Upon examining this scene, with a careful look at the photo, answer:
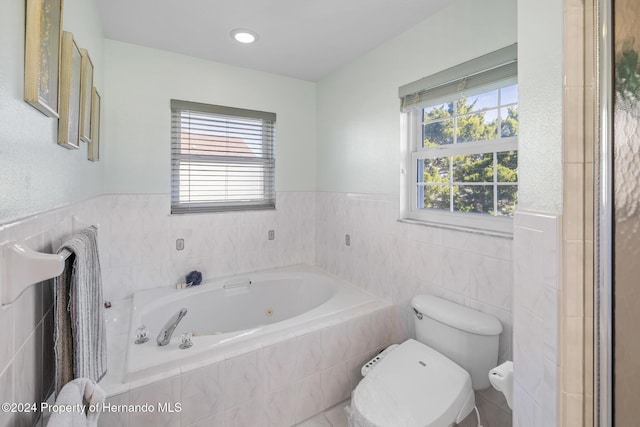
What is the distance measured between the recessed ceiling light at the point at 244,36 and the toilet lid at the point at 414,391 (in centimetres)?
230

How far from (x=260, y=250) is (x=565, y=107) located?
98.8 inches

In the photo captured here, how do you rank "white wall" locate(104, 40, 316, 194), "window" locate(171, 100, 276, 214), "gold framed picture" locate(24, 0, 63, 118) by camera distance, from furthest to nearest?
"window" locate(171, 100, 276, 214)
"white wall" locate(104, 40, 316, 194)
"gold framed picture" locate(24, 0, 63, 118)

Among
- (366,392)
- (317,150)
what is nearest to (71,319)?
(366,392)

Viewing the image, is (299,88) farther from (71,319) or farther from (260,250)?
(71,319)

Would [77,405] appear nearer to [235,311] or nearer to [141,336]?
[141,336]

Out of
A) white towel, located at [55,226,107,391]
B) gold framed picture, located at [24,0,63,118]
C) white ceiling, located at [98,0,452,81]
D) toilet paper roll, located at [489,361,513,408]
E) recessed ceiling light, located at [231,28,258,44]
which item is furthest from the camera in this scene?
recessed ceiling light, located at [231,28,258,44]

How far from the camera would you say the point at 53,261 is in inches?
26.9

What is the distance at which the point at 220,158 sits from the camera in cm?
270

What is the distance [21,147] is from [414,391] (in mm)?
1684

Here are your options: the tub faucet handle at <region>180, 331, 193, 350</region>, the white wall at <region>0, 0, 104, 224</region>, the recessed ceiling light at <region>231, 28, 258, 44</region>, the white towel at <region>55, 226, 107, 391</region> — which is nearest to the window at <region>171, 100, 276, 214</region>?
the recessed ceiling light at <region>231, 28, 258, 44</region>

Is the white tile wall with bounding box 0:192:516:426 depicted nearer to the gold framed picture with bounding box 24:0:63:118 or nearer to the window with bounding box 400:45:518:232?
the window with bounding box 400:45:518:232

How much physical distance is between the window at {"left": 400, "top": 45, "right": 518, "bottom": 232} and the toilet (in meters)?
0.55

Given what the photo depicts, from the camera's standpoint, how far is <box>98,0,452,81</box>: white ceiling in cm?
180

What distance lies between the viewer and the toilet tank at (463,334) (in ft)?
4.98
